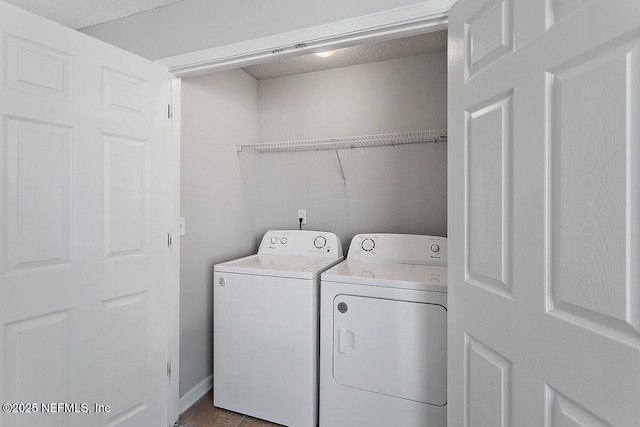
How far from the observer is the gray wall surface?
203cm

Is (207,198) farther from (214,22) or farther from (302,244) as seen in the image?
(214,22)

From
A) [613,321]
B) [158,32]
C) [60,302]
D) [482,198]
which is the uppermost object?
[158,32]

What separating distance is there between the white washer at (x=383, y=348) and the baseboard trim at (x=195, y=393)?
88 centimetres

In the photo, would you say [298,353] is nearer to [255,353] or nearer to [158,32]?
[255,353]

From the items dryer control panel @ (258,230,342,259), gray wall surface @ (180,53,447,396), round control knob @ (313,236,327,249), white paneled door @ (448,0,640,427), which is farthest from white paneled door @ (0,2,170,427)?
white paneled door @ (448,0,640,427)

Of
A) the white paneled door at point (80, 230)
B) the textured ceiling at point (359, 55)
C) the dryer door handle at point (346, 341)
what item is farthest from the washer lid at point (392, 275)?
the textured ceiling at point (359, 55)

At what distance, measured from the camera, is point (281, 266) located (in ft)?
6.31

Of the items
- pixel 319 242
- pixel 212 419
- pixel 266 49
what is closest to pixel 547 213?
pixel 266 49

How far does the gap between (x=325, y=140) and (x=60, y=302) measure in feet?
5.95

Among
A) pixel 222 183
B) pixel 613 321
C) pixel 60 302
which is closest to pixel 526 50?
pixel 613 321

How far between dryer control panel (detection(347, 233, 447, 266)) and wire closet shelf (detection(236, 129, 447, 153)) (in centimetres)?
69

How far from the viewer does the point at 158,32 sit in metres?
1.73

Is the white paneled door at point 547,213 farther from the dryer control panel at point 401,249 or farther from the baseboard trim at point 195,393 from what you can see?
the baseboard trim at point 195,393

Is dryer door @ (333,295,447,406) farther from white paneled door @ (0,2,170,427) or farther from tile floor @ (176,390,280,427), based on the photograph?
white paneled door @ (0,2,170,427)
